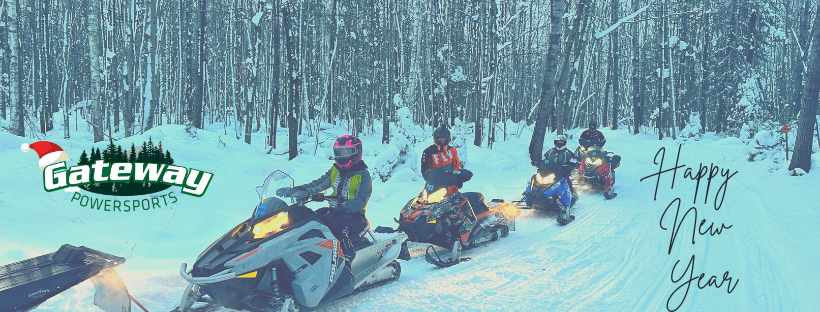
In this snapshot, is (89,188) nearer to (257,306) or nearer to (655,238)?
(257,306)

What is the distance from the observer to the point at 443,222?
6.67 metres

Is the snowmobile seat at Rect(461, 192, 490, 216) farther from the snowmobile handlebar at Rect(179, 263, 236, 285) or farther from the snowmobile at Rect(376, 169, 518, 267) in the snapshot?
the snowmobile handlebar at Rect(179, 263, 236, 285)

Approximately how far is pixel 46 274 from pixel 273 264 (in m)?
1.51

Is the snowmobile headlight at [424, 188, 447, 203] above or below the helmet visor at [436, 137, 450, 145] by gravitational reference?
below

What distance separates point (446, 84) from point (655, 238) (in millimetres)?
16930

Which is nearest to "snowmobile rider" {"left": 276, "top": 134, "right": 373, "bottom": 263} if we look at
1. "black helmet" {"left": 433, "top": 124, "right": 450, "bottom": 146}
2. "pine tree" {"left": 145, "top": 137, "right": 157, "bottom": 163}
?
Result: "black helmet" {"left": 433, "top": 124, "right": 450, "bottom": 146}

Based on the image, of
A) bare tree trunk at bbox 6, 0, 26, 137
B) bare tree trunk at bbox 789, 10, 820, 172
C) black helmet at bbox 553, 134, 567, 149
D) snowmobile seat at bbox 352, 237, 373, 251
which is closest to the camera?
snowmobile seat at bbox 352, 237, 373, 251

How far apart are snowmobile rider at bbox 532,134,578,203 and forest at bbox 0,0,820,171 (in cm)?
556

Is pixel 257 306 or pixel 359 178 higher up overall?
pixel 359 178

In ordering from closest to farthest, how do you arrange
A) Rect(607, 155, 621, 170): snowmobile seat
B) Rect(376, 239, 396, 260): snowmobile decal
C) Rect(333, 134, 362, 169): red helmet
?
Rect(333, 134, 362, 169): red helmet < Rect(376, 239, 396, 260): snowmobile decal < Rect(607, 155, 621, 170): snowmobile seat

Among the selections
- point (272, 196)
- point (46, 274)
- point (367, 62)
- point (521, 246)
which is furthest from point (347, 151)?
point (367, 62)

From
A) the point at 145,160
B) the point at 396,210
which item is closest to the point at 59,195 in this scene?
the point at 145,160

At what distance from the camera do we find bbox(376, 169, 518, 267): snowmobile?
6.54 metres

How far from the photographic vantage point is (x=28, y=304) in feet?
10.1
